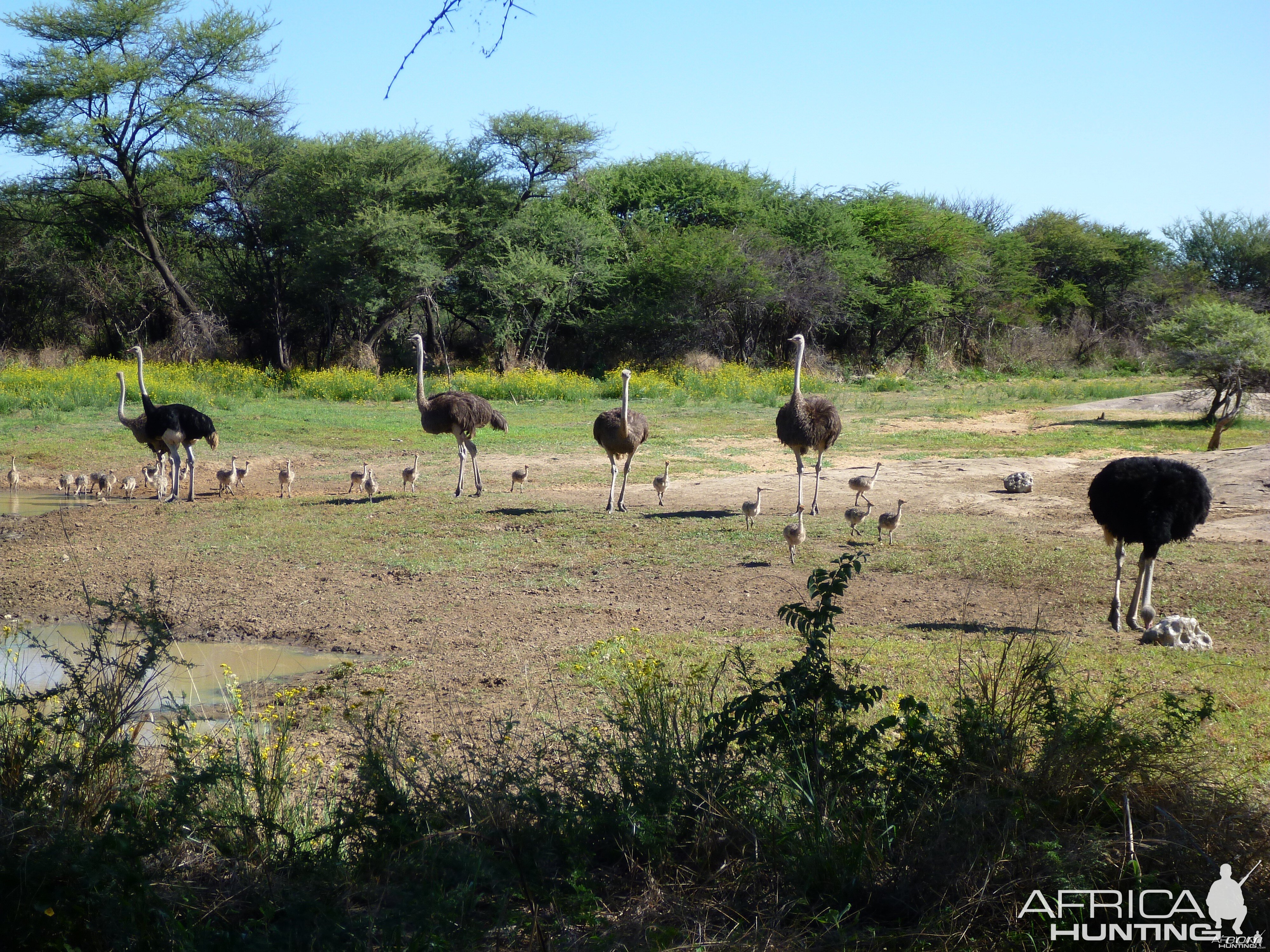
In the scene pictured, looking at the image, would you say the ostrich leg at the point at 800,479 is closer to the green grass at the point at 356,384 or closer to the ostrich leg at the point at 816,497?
the ostrich leg at the point at 816,497

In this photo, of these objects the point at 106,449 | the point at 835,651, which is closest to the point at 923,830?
the point at 835,651

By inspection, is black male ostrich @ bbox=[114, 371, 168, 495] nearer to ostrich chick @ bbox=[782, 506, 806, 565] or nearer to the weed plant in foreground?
ostrich chick @ bbox=[782, 506, 806, 565]

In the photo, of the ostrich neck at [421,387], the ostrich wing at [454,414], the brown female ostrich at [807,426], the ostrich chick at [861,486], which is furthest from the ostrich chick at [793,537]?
the ostrich neck at [421,387]

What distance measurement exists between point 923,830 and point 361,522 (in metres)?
9.79

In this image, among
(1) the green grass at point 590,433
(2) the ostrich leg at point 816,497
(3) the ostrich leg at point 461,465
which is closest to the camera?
(2) the ostrich leg at point 816,497

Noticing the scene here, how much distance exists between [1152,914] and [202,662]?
6.53m

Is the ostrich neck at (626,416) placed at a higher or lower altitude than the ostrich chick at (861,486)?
higher

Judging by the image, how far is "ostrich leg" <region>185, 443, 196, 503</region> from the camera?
570 inches

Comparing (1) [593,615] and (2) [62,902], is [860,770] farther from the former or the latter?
(1) [593,615]

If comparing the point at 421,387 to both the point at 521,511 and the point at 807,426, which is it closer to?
the point at 521,511

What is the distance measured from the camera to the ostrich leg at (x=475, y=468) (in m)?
14.4

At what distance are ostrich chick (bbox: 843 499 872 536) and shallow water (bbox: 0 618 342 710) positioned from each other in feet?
18.9

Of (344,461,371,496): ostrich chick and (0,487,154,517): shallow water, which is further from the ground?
(344,461,371,496): ostrich chick

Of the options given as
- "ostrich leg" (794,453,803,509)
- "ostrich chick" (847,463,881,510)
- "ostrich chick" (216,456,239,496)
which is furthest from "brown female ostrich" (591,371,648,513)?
"ostrich chick" (216,456,239,496)
